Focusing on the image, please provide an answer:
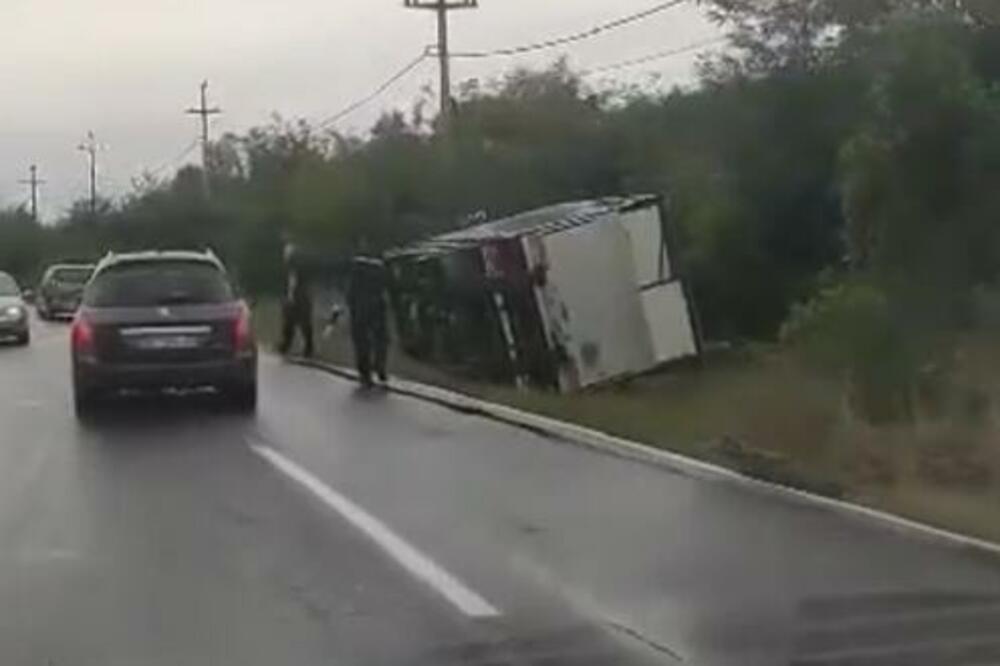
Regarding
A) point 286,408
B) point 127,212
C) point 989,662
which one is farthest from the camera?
point 127,212

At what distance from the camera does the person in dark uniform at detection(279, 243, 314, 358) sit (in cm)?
3475

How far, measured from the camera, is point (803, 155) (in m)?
38.7

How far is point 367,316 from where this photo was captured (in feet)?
91.7

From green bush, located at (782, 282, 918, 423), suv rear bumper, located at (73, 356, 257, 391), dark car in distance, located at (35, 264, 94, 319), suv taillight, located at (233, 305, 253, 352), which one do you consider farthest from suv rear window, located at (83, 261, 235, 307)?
dark car in distance, located at (35, 264, 94, 319)

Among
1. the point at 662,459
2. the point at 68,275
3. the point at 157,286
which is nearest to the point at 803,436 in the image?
the point at 662,459

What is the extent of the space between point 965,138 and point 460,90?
1511 inches

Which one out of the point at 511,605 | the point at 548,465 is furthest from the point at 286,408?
the point at 511,605

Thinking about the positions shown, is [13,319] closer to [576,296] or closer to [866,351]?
[576,296]

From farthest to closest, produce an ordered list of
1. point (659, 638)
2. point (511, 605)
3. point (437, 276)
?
point (437, 276) → point (511, 605) → point (659, 638)

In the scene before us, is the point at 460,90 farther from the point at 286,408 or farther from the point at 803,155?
the point at 286,408

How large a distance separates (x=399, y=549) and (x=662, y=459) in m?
5.50

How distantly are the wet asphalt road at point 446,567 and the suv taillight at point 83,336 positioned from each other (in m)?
4.02

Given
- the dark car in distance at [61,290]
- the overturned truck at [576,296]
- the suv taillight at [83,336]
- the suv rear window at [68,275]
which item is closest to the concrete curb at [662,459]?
the overturned truck at [576,296]

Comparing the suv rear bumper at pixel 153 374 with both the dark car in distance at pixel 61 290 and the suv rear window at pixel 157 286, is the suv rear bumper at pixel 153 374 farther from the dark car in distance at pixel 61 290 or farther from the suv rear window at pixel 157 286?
the dark car in distance at pixel 61 290
